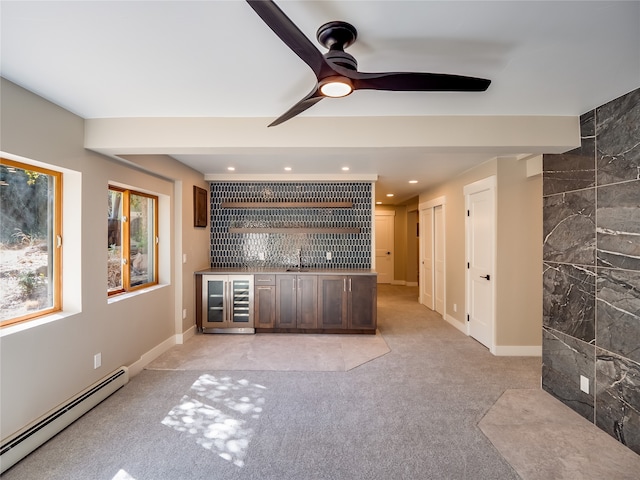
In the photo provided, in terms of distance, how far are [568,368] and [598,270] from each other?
0.88m

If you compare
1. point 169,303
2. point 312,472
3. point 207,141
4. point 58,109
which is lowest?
point 312,472

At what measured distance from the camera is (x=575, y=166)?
2473mm

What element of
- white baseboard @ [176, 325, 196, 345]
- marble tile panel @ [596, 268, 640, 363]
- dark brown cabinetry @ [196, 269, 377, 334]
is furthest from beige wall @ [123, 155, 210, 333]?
marble tile panel @ [596, 268, 640, 363]

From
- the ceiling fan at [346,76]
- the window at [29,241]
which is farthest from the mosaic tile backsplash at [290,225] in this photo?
the ceiling fan at [346,76]

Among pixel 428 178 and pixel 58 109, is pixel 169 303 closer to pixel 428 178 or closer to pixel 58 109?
pixel 58 109

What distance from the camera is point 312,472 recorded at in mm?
1816

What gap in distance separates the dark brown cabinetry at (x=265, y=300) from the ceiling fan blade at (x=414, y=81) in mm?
3309

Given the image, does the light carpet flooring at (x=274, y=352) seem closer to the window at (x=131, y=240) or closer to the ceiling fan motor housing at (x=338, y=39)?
the window at (x=131, y=240)

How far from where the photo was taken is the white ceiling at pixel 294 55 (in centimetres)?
132

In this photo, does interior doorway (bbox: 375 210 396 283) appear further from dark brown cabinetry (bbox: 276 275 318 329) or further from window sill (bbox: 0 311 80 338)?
window sill (bbox: 0 311 80 338)

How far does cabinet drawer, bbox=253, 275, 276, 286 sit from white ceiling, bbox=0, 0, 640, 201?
244cm

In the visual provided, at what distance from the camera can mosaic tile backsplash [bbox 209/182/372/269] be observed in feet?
16.2

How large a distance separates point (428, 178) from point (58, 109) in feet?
14.8

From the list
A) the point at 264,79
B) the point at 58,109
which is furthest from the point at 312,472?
the point at 58,109
